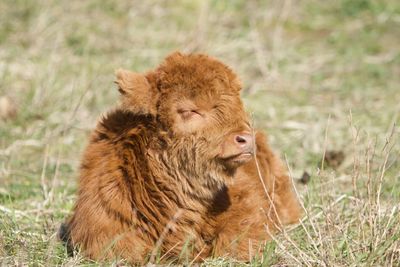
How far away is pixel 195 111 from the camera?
17.5 ft

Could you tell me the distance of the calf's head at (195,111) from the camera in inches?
209

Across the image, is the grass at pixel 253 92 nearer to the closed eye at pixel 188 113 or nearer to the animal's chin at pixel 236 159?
the animal's chin at pixel 236 159

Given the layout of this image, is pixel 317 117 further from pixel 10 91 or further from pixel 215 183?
pixel 215 183

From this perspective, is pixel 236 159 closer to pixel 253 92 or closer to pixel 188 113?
pixel 188 113

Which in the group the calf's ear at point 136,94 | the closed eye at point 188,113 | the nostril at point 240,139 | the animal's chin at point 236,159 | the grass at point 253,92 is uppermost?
the calf's ear at point 136,94

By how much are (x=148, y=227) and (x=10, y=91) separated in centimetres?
486

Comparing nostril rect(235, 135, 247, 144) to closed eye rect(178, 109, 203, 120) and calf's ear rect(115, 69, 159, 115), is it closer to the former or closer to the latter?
closed eye rect(178, 109, 203, 120)

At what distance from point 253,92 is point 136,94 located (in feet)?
17.4

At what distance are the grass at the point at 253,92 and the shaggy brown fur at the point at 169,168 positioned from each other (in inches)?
9.4

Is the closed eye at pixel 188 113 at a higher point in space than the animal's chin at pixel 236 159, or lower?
higher

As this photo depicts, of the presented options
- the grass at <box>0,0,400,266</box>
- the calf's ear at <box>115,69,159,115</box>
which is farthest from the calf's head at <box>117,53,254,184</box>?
the grass at <box>0,0,400,266</box>

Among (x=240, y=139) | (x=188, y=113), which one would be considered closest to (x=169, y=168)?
(x=188, y=113)

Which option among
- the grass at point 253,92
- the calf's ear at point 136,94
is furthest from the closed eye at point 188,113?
the grass at point 253,92

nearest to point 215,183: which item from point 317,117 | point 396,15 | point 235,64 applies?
point 317,117
